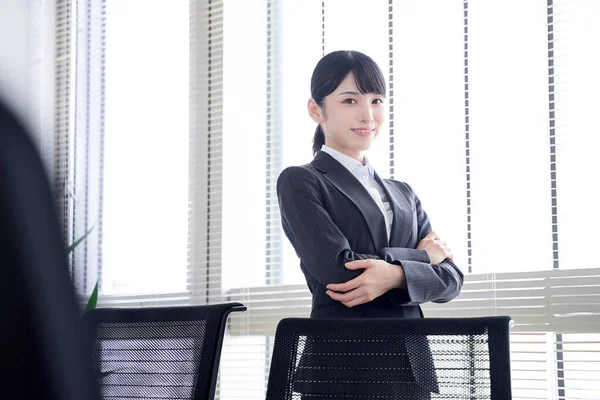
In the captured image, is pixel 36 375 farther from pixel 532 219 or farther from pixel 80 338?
pixel 532 219

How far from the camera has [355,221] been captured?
6.38 feet

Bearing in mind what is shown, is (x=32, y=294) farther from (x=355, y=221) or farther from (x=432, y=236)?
(x=432, y=236)

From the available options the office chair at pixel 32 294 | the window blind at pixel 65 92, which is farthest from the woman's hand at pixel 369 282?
the window blind at pixel 65 92

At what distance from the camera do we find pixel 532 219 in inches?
99.8

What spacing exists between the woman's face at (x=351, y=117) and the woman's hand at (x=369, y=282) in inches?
16.2

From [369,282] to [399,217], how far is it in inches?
10.7

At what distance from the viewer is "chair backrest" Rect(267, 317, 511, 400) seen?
1.20m

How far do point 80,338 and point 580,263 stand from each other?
233 cm

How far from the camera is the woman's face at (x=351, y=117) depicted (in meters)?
2.10

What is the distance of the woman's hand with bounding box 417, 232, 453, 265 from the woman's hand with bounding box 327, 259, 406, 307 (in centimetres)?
17

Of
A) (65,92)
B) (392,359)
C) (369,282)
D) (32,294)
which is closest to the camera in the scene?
(32,294)

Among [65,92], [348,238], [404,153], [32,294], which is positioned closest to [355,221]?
[348,238]

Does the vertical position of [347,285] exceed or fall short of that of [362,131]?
it falls short

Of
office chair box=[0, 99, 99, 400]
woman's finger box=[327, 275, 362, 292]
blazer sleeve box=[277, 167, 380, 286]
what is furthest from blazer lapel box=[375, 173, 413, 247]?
office chair box=[0, 99, 99, 400]
